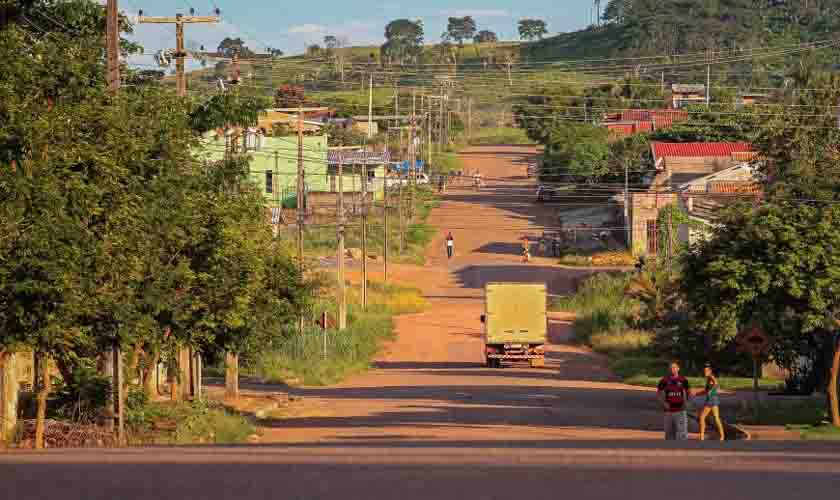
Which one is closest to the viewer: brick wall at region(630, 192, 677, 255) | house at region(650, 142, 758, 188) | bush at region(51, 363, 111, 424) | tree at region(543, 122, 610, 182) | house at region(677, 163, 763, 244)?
bush at region(51, 363, 111, 424)

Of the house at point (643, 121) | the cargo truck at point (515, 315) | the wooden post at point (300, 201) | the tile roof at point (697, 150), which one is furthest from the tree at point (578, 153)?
the wooden post at point (300, 201)

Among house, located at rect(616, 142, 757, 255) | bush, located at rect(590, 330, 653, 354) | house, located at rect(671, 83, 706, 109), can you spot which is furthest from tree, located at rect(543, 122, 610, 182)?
bush, located at rect(590, 330, 653, 354)

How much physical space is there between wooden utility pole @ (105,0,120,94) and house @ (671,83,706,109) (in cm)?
11830

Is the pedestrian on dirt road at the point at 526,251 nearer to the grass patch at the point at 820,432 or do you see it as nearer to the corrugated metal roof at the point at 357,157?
the corrugated metal roof at the point at 357,157

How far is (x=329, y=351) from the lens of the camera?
54531mm

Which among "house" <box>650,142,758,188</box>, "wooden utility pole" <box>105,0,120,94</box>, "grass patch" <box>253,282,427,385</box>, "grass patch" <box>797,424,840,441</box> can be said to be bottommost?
"grass patch" <box>253,282,427,385</box>

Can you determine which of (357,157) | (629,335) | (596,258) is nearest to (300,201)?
(629,335)

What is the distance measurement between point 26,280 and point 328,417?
15.6 m

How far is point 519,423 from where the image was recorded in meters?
32.4

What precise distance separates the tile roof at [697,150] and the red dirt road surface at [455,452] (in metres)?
27.0

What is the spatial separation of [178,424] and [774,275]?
13.5m

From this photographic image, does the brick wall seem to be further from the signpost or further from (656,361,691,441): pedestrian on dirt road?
(656,361,691,441): pedestrian on dirt road

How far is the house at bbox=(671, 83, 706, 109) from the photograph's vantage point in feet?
475

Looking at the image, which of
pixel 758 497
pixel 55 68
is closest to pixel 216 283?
pixel 55 68
